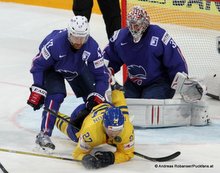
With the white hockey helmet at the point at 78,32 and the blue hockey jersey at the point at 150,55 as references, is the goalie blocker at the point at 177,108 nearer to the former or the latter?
the blue hockey jersey at the point at 150,55

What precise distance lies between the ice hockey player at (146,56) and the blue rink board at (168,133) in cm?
27

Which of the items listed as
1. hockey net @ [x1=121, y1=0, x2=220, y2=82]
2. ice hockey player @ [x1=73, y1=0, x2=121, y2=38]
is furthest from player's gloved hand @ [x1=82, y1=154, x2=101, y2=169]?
ice hockey player @ [x1=73, y1=0, x2=121, y2=38]

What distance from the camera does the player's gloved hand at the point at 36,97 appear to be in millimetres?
4230

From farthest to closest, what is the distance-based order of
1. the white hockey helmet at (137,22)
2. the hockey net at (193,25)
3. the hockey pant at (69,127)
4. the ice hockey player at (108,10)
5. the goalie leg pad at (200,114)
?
the ice hockey player at (108,10), the hockey net at (193,25), the goalie leg pad at (200,114), the white hockey helmet at (137,22), the hockey pant at (69,127)

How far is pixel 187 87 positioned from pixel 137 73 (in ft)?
1.04

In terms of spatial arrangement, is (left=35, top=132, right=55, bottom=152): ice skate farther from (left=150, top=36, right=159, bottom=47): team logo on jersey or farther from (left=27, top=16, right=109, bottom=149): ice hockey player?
(left=150, top=36, right=159, bottom=47): team logo on jersey

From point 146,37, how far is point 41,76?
81 cm

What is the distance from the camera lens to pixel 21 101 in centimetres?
536

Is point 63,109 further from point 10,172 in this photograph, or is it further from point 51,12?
point 51,12

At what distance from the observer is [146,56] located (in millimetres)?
4840

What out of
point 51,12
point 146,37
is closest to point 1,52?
point 51,12

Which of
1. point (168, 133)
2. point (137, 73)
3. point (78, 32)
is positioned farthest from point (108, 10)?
A: point (78, 32)

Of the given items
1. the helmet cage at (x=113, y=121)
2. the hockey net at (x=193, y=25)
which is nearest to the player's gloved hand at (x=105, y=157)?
the helmet cage at (x=113, y=121)

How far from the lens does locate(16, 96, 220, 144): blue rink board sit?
4531 millimetres
